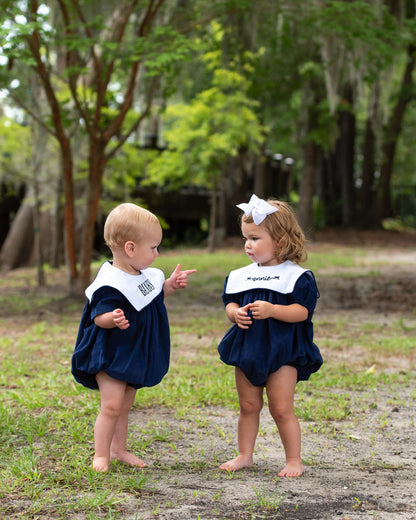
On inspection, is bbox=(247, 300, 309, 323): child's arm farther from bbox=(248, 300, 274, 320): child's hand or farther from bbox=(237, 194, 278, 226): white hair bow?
bbox=(237, 194, 278, 226): white hair bow

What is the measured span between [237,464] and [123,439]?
0.56 m

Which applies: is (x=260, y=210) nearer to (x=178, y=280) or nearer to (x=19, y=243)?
(x=178, y=280)

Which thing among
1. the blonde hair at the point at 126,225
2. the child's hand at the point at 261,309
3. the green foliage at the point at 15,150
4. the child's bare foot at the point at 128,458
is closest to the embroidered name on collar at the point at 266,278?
the child's hand at the point at 261,309

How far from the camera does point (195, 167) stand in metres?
15.9

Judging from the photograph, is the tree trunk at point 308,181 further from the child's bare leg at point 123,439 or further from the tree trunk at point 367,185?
the child's bare leg at point 123,439

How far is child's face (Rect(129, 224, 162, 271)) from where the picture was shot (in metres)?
3.04

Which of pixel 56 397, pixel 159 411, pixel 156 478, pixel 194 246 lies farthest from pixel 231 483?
pixel 194 246

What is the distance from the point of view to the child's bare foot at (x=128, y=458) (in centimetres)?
315

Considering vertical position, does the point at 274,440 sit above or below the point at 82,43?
below

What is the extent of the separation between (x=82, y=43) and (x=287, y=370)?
5.26 meters

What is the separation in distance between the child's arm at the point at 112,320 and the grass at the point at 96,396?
0.66 metres

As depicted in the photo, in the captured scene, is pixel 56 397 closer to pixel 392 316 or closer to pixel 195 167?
pixel 392 316

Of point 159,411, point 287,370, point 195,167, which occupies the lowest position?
point 159,411

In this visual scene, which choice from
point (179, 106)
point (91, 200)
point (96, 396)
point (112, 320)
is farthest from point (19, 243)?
point (112, 320)
